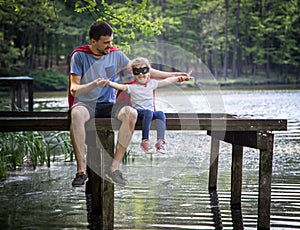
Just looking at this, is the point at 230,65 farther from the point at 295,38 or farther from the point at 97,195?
the point at 97,195

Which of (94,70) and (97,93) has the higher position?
(94,70)

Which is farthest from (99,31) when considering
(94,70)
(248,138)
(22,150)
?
(22,150)

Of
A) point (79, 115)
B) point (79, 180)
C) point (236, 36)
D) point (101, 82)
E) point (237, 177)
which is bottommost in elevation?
point (237, 177)

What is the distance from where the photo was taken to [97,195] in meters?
6.52

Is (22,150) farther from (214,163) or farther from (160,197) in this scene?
(214,163)

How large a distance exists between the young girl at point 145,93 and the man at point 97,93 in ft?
0.44

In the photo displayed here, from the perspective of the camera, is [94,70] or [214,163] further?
[214,163]

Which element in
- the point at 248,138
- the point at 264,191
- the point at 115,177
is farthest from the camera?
the point at 248,138

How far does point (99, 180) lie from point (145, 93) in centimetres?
97

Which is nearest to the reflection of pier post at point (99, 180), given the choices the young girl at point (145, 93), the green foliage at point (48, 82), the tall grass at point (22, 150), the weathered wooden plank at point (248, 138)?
the young girl at point (145, 93)

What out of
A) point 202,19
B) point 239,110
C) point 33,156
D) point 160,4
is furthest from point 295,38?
point 33,156

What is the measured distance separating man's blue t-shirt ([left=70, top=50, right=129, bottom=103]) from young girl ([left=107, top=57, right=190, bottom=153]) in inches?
8.3

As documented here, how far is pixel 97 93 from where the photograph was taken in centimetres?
607

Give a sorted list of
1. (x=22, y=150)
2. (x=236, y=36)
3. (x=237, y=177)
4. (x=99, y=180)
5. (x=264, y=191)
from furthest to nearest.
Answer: (x=236, y=36)
(x=22, y=150)
(x=237, y=177)
(x=99, y=180)
(x=264, y=191)
